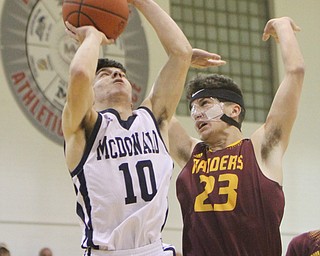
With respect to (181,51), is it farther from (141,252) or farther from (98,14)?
(141,252)

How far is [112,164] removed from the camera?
12.6 feet

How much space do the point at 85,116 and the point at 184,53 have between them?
790 millimetres

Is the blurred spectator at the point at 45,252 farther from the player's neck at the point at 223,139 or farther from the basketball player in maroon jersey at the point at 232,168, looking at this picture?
the player's neck at the point at 223,139

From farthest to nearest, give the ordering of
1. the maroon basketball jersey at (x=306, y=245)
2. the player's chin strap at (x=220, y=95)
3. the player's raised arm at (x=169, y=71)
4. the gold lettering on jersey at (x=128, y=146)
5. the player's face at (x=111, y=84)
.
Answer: the maroon basketball jersey at (x=306, y=245)
the player's chin strap at (x=220, y=95)
the player's raised arm at (x=169, y=71)
the player's face at (x=111, y=84)
the gold lettering on jersey at (x=128, y=146)

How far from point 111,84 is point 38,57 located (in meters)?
Answer: 6.24

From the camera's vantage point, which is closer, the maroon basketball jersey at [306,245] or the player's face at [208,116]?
the player's face at [208,116]

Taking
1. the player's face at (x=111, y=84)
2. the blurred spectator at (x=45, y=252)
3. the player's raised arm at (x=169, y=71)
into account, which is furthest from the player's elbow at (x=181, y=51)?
the blurred spectator at (x=45, y=252)

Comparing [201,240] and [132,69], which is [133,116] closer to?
[201,240]

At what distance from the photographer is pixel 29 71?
10.1 metres

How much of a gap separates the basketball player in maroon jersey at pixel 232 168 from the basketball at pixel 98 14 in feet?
2.79

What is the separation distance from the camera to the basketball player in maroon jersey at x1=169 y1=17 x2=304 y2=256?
4352mm

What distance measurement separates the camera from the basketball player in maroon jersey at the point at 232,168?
14.3 ft

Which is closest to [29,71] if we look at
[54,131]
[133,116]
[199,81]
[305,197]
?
[54,131]

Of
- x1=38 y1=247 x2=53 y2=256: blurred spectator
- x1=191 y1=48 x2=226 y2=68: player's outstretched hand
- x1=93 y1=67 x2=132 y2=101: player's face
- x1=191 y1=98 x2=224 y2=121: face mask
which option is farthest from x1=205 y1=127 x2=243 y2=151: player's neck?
x1=38 y1=247 x2=53 y2=256: blurred spectator
